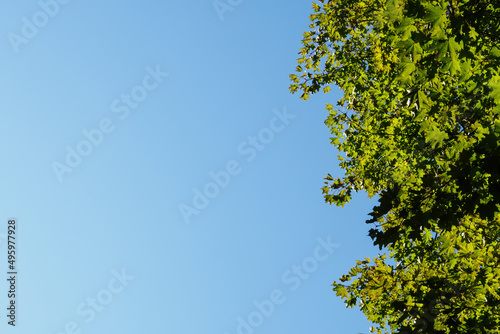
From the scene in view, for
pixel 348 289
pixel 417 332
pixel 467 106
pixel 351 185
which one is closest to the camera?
pixel 467 106

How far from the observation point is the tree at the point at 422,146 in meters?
5.39

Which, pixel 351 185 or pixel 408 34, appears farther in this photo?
pixel 351 185

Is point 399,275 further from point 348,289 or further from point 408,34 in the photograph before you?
point 408,34

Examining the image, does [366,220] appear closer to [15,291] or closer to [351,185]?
[351,185]

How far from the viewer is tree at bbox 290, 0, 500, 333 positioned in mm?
5395

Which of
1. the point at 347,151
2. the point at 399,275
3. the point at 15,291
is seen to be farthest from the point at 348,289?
the point at 15,291

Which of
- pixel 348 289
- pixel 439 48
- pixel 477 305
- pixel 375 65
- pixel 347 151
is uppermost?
pixel 375 65

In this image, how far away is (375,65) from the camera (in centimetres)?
1016

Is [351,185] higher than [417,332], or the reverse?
[351,185]

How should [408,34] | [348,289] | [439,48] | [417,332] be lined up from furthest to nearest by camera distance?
[348,289]
[417,332]
[408,34]
[439,48]

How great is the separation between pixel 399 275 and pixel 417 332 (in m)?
1.66

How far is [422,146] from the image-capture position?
8.05 m

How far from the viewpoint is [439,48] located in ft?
16.8

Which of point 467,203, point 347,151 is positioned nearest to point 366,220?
point 467,203
